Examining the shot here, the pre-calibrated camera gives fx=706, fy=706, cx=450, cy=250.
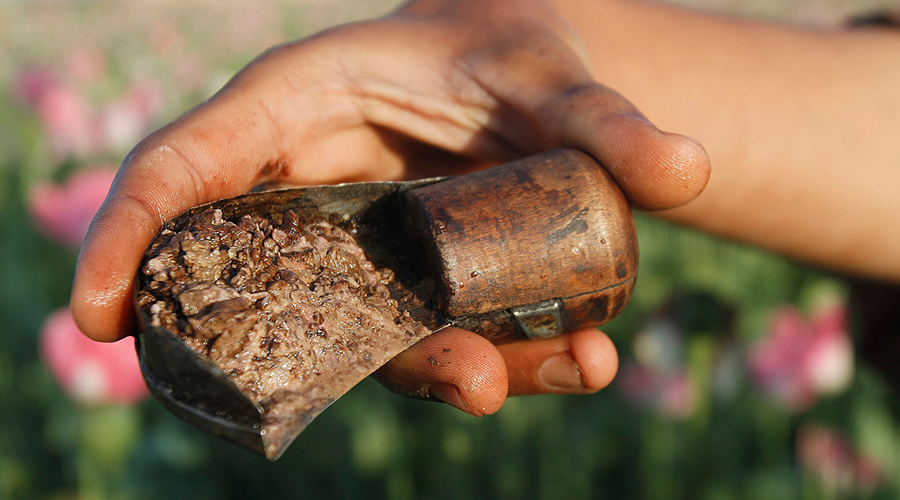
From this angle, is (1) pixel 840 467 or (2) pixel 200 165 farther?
(1) pixel 840 467

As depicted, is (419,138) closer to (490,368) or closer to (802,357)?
(490,368)

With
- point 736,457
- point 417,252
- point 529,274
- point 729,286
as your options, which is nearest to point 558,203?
point 529,274

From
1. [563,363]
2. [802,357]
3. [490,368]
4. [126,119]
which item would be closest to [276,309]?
[490,368]

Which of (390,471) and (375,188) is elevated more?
(375,188)

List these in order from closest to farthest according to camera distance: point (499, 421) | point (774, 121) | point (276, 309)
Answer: point (276, 309) → point (774, 121) → point (499, 421)

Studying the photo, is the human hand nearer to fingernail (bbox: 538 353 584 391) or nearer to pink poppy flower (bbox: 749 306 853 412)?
fingernail (bbox: 538 353 584 391)

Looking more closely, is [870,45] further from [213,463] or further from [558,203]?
[213,463]
